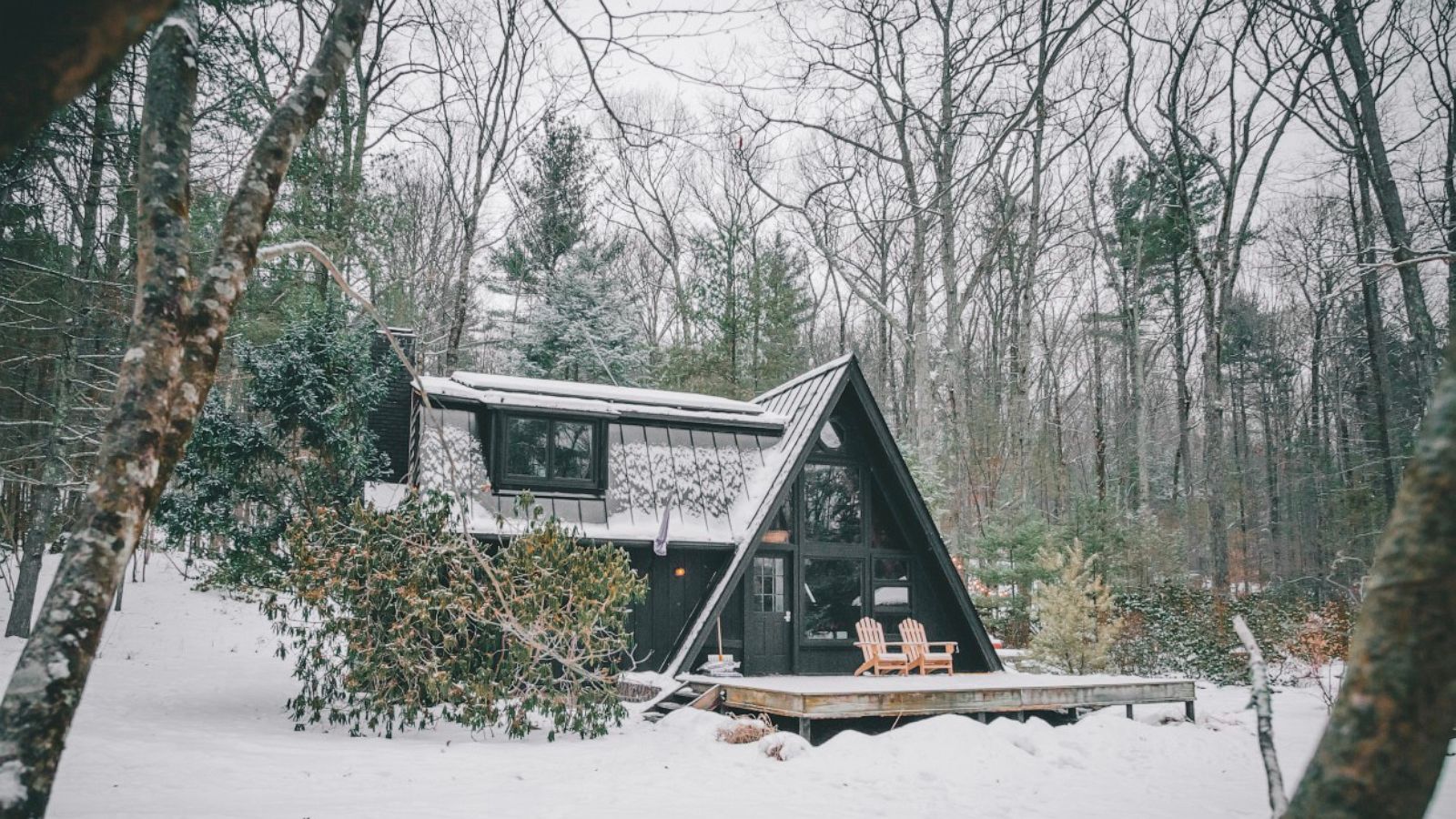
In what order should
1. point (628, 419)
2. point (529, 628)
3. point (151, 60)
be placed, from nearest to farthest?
point (151, 60)
point (529, 628)
point (628, 419)

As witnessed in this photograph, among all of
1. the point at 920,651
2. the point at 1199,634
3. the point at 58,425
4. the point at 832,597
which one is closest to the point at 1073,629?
the point at 920,651

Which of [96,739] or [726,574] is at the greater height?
[726,574]

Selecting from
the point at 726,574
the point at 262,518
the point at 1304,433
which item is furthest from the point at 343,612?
the point at 1304,433

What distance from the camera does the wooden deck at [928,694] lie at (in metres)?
9.04

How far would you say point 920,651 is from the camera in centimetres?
1231

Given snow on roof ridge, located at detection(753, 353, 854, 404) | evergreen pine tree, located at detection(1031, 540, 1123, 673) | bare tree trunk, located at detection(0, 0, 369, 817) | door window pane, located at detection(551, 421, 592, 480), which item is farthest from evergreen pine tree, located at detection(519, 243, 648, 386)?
bare tree trunk, located at detection(0, 0, 369, 817)

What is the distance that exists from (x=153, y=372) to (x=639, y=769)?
18.0 feet

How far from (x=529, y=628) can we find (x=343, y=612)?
2099 millimetres

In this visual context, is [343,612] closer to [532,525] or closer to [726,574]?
[532,525]

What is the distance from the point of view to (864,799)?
6.61m

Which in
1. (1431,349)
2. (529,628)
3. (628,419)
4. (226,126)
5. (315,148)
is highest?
(315,148)

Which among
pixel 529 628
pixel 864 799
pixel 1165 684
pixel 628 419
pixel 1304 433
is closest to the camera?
pixel 864 799

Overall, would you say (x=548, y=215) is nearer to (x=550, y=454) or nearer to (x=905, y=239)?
(x=905, y=239)

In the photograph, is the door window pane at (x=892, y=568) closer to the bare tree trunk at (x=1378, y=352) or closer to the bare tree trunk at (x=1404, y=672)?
the bare tree trunk at (x=1378, y=352)
